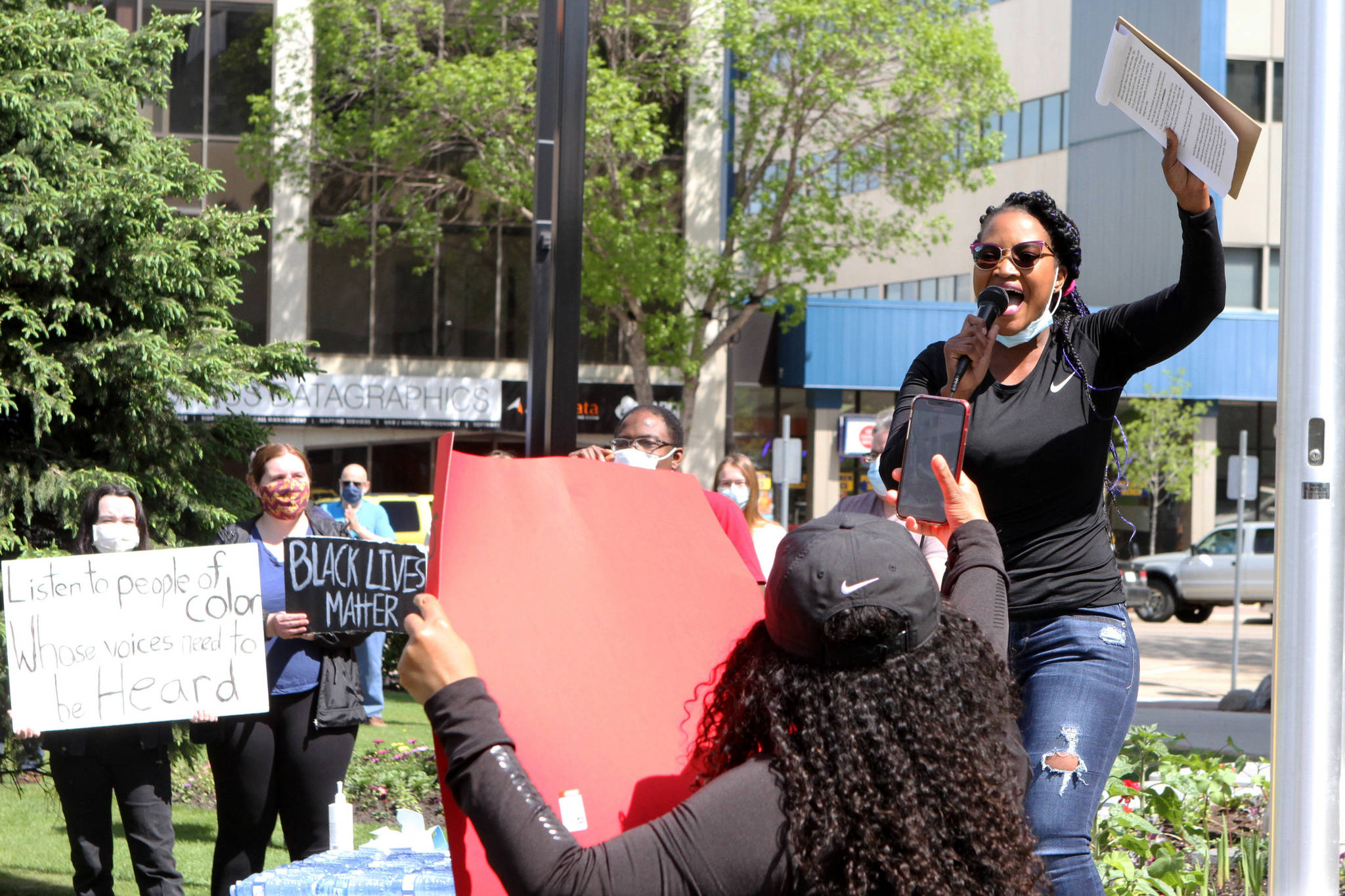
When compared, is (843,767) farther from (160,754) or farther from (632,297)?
(632,297)

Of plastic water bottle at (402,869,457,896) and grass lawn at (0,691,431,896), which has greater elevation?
plastic water bottle at (402,869,457,896)

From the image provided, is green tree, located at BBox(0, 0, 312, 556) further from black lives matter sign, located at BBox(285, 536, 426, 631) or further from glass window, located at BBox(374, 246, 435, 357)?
glass window, located at BBox(374, 246, 435, 357)

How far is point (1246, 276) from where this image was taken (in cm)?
3081

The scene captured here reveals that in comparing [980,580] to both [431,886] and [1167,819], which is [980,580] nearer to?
[431,886]

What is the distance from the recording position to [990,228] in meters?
2.91

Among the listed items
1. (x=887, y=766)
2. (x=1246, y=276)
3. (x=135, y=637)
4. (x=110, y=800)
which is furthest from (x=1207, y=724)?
(x=1246, y=276)

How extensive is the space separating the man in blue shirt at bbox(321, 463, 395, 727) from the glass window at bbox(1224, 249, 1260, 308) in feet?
82.2

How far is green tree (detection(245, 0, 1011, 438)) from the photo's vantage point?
75.9 ft

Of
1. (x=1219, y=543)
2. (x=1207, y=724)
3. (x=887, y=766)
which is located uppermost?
(x=887, y=766)

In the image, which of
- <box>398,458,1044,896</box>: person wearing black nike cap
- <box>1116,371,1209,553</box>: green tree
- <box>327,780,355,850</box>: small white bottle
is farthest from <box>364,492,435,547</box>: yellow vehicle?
<box>1116,371,1209,553</box>: green tree

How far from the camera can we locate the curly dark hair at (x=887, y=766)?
1741 millimetres

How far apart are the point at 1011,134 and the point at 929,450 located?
35.3 m

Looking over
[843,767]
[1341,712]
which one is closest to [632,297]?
[1341,712]

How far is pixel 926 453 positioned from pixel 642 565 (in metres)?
0.62
